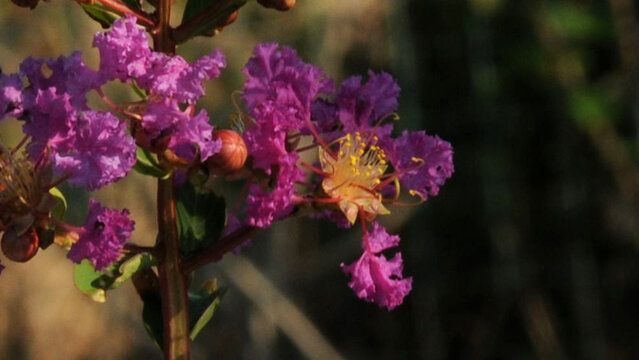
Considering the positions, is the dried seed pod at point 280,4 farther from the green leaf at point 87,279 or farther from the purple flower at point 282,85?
the green leaf at point 87,279

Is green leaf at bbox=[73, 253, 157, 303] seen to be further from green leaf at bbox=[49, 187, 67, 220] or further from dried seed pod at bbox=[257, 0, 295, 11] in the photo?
dried seed pod at bbox=[257, 0, 295, 11]

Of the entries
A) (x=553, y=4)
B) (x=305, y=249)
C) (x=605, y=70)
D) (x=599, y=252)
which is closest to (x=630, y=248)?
(x=599, y=252)

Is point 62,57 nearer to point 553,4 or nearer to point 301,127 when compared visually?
point 301,127

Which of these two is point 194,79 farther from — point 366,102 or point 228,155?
point 366,102

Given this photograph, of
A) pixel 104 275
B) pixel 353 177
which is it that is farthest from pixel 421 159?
pixel 104 275

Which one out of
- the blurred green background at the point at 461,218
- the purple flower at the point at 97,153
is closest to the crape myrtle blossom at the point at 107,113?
the purple flower at the point at 97,153

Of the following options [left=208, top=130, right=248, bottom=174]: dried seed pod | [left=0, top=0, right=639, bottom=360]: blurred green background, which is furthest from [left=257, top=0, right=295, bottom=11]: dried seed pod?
[left=0, top=0, right=639, bottom=360]: blurred green background
